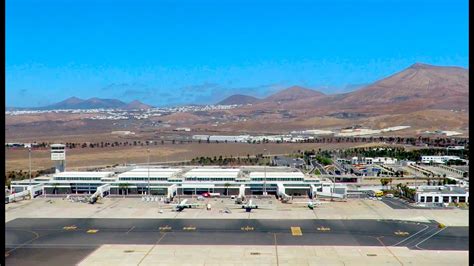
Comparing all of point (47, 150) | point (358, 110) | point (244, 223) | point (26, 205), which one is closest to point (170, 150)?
point (47, 150)

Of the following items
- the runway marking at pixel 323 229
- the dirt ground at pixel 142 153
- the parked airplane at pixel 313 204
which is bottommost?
the runway marking at pixel 323 229

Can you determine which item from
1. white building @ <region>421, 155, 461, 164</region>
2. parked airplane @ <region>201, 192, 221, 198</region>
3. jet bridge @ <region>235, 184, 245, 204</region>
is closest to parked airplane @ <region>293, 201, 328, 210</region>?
jet bridge @ <region>235, 184, 245, 204</region>

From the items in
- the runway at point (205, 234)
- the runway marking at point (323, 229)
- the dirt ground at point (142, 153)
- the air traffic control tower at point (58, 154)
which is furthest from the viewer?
the dirt ground at point (142, 153)

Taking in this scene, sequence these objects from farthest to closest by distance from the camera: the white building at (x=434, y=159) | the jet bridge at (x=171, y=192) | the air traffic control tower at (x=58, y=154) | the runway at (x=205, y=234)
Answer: the white building at (x=434, y=159), the air traffic control tower at (x=58, y=154), the jet bridge at (x=171, y=192), the runway at (x=205, y=234)

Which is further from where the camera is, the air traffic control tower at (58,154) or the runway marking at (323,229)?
the air traffic control tower at (58,154)

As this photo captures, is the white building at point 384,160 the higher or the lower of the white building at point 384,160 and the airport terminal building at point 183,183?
the higher

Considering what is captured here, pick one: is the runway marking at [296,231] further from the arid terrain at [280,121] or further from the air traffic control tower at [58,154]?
the arid terrain at [280,121]

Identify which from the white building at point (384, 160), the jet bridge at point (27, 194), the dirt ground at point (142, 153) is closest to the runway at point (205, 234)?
the jet bridge at point (27, 194)

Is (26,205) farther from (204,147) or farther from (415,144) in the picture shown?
(415,144)

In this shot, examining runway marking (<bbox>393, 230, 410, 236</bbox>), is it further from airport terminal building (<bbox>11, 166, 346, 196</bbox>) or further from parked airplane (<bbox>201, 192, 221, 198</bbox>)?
parked airplane (<bbox>201, 192, 221, 198</bbox>)

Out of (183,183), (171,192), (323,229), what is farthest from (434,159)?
(323,229)
